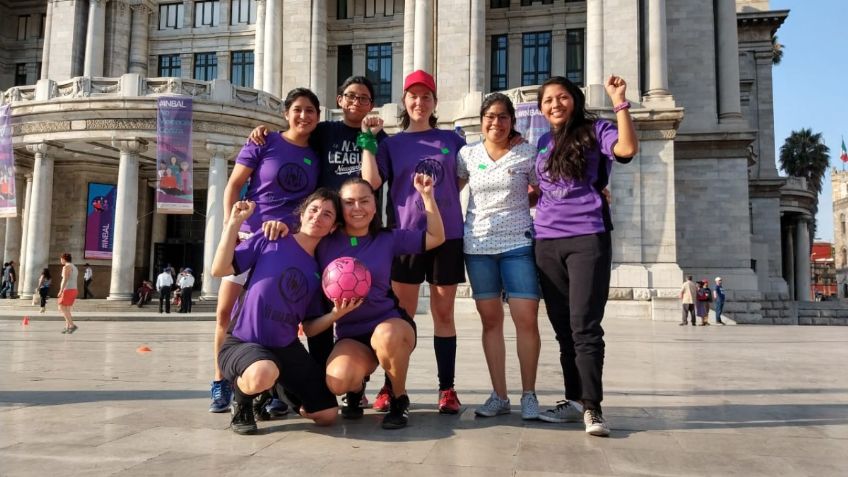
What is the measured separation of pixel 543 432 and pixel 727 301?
25963 mm

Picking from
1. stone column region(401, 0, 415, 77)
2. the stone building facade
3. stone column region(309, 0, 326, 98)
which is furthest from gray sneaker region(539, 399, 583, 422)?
stone column region(309, 0, 326, 98)

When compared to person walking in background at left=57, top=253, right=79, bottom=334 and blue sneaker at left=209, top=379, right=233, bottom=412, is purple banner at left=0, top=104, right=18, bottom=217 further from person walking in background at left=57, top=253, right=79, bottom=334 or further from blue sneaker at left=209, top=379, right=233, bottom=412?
blue sneaker at left=209, top=379, right=233, bottom=412

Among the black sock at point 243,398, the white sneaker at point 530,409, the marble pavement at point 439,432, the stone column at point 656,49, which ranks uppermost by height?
the stone column at point 656,49

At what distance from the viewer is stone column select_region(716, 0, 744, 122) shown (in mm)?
29438

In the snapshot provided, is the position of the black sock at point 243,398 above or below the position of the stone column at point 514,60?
below

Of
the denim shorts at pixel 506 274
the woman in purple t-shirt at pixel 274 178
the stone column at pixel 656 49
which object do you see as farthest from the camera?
the stone column at pixel 656 49

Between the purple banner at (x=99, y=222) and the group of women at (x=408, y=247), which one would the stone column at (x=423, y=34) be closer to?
the purple banner at (x=99, y=222)

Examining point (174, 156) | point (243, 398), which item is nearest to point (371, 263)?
point (243, 398)

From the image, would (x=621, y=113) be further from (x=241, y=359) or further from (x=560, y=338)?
(x=241, y=359)

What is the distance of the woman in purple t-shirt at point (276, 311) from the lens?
3.98 m

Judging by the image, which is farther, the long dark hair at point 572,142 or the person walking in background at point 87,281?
the person walking in background at point 87,281

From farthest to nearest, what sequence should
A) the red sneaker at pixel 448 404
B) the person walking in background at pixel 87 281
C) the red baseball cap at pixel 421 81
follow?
1. the person walking in background at pixel 87 281
2. the red baseball cap at pixel 421 81
3. the red sneaker at pixel 448 404

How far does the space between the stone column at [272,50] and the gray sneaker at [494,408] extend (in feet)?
92.3

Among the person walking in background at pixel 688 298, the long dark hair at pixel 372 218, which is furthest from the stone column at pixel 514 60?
the long dark hair at pixel 372 218
